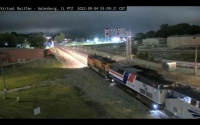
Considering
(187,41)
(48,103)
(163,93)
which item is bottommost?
(48,103)

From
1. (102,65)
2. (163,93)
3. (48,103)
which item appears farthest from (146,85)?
(102,65)

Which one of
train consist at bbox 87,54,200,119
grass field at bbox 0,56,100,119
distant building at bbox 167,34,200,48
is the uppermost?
distant building at bbox 167,34,200,48

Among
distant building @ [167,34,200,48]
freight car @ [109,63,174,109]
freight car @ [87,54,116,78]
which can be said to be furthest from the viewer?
distant building @ [167,34,200,48]

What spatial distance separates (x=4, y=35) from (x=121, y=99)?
363ft

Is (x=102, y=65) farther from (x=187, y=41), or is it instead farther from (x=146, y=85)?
(x=187, y=41)

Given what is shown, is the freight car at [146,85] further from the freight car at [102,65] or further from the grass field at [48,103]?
the freight car at [102,65]

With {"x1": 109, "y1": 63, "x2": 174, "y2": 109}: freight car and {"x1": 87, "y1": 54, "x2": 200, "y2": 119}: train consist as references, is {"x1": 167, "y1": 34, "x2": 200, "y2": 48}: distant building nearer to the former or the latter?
{"x1": 109, "y1": 63, "x2": 174, "y2": 109}: freight car

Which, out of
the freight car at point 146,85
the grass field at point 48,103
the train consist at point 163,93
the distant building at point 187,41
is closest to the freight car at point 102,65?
the freight car at point 146,85

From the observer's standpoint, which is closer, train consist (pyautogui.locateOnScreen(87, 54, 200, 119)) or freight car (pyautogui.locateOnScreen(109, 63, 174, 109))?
train consist (pyautogui.locateOnScreen(87, 54, 200, 119))

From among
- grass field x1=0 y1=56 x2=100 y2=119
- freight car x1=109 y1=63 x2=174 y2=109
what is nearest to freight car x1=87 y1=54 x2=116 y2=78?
freight car x1=109 y1=63 x2=174 y2=109

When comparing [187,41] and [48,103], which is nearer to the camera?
[48,103]

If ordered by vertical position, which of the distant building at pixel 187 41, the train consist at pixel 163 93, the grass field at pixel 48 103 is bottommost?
the grass field at pixel 48 103

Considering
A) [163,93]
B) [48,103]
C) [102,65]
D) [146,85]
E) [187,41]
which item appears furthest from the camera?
[187,41]
